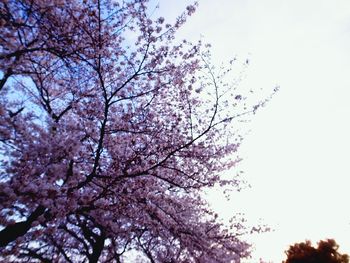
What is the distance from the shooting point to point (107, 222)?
9.82m

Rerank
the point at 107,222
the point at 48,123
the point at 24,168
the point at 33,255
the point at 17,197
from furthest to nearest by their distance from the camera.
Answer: the point at 33,255 < the point at 107,222 < the point at 48,123 < the point at 24,168 < the point at 17,197

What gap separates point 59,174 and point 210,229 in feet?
19.5

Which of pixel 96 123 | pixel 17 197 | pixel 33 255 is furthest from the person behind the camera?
pixel 33 255

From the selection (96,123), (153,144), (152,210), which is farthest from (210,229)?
(96,123)

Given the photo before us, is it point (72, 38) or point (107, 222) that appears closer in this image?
point (72, 38)

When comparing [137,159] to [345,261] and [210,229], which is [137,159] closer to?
[210,229]

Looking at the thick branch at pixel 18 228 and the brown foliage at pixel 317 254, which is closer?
the thick branch at pixel 18 228

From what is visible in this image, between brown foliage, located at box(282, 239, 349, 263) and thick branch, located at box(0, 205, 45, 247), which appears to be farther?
brown foliage, located at box(282, 239, 349, 263)

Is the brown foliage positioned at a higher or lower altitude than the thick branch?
lower

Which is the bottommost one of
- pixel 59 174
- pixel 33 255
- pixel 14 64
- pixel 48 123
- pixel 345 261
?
pixel 345 261

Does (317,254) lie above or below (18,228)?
below

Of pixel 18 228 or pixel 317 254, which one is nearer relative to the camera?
pixel 18 228

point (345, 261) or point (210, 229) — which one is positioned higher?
point (210, 229)

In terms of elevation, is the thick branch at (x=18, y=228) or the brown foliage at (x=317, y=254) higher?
the thick branch at (x=18, y=228)
